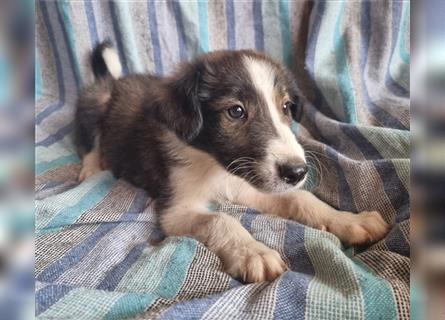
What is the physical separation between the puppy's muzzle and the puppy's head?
4 centimetres

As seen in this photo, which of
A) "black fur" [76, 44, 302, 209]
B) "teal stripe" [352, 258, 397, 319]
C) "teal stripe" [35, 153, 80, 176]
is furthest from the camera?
"teal stripe" [35, 153, 80, 176]

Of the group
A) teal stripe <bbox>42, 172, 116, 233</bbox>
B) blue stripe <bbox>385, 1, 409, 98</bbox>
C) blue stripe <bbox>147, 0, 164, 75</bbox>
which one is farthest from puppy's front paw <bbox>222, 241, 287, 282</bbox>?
blue stripe <bbox>147, 0, 164, 75</bbox>

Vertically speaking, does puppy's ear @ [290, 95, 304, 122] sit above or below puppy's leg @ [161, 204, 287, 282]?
above

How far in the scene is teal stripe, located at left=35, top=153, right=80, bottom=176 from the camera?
8.86 ft

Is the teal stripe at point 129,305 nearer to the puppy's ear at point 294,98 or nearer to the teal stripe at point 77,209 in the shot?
the teal stripe at point 77,209

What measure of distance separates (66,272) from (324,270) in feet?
3.09

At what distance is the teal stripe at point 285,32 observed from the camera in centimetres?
328

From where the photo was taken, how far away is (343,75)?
297 cm

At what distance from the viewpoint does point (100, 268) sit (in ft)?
5.37

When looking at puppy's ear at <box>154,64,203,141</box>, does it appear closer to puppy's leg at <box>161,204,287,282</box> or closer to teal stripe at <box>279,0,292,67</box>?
puppy's leg at <box>161,204,287,282</box>

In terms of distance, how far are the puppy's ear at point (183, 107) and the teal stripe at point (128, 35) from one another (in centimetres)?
128

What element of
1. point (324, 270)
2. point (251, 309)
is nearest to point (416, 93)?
point (251, 309)

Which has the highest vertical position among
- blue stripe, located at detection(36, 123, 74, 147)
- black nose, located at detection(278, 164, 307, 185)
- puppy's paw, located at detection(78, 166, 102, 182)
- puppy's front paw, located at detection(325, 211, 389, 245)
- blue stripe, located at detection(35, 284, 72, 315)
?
black nose, located at detection(278, 164, 307, 185)

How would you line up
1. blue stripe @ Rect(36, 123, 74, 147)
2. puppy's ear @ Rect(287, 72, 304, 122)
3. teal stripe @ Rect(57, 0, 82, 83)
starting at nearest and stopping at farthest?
puppy's ear @ Rect(287, 72, 304, 122)
blue stripe @ Rect(36, 123, 74, 147)
teal stripe @ Rect(57, 0, 82, 83)
